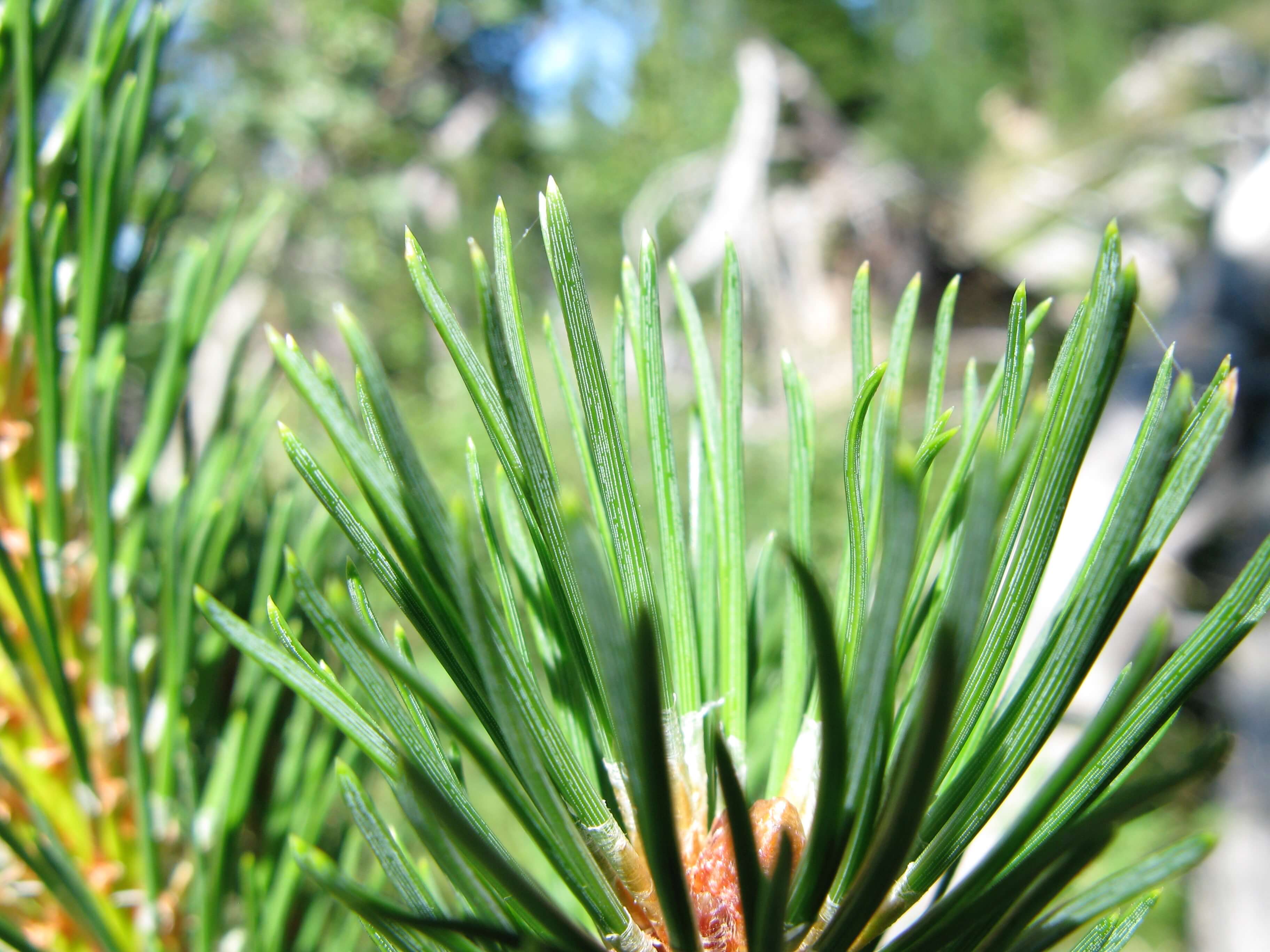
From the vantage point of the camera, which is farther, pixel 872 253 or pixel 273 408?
pixel 872 253

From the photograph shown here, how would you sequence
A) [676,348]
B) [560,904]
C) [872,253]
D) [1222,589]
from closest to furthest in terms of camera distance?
1. [560,904]
2. [1222,589]
3. [676,348]
4. [872,253]

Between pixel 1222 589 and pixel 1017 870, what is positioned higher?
Answer: pixel 1222 589

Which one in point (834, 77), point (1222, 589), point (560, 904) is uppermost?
point (834, 77)

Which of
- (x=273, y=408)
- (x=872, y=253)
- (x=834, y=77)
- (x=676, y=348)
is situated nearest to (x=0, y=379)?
(x=273, y=408)

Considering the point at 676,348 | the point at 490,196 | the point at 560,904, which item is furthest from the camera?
the point at 490,196

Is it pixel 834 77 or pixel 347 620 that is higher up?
pixel 834 77

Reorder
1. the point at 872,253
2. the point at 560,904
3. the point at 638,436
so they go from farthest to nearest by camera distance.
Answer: the point at 872,253 → the point at 638,436 → the point at 560,904

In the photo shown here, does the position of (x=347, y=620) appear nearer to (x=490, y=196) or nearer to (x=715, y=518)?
(x=715, y=518)

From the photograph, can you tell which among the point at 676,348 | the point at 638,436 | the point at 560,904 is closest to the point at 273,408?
the point at 560,904

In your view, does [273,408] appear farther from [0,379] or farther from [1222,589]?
[1222,589]
